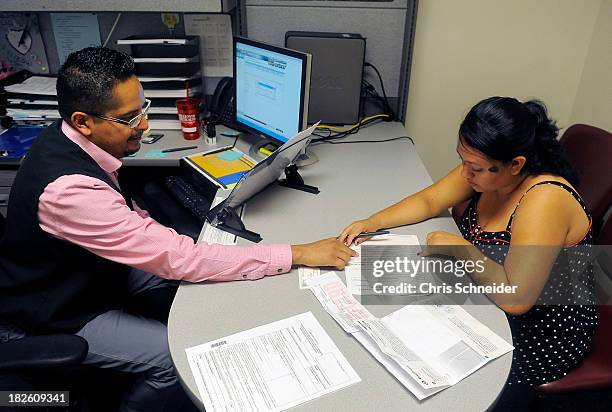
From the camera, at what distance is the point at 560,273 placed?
4.00 ft

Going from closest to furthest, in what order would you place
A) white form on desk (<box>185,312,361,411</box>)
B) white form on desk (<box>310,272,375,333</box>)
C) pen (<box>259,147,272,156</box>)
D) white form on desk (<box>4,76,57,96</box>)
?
white form on desk (<box>185,312,361,411</box>) → white form on desk (<box>310,272,375,333</box>) → pen (<box>259,147,272,156</box>) → white form on desk (<box>4,76,57,96</box>)

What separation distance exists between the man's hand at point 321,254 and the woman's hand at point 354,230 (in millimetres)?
65

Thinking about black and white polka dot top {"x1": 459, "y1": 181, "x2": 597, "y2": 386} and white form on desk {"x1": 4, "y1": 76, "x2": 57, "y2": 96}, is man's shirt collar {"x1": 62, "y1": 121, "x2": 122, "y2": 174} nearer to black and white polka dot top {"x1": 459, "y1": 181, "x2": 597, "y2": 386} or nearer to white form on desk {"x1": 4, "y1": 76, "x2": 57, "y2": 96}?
white form on desk {"x1": 4, "y1": 76, "x2": 57, "y2": 96}

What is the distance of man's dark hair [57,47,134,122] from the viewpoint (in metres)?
1.16

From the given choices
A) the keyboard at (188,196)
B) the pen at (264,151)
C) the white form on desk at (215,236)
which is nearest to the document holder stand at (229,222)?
the white form on desk at (215,236)

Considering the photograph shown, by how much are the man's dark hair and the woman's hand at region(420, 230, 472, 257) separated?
880 millimetres

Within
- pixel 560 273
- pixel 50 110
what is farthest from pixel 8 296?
pixel 560 273

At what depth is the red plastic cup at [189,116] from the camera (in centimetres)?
195

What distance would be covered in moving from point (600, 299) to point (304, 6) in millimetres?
1544

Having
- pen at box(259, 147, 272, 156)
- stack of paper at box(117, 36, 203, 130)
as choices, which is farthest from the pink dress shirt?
stack of paper at box(117, 36, 203, 130)

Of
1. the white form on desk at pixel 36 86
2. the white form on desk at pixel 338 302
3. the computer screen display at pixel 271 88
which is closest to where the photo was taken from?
the white form on desk at pixel 338 302

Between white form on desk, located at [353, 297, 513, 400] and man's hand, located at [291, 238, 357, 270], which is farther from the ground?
man's hand, located at [291, 238, 357, 270]

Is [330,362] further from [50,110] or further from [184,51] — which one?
[50,110]

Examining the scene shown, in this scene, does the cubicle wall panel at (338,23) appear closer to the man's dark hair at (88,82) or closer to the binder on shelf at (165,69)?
the binder on shelf at (165,69)
